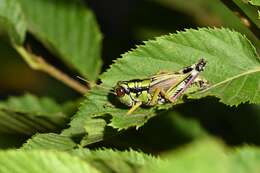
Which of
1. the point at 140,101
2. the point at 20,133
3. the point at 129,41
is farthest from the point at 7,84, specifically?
the point at 140,101

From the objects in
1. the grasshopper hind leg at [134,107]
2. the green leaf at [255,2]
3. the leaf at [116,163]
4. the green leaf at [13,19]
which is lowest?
the green leaf at [13,19]

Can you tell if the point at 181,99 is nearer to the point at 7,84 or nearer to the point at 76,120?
the point at 76,120

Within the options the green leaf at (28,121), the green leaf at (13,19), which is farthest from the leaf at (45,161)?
the green leaf at (13,19)

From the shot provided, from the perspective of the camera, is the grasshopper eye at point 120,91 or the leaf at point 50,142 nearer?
the leaf at point 50,142

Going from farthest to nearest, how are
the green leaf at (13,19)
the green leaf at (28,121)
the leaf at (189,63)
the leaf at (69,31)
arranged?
the leaf at (69,31) → the green leaf at (13,19) → the green leaf at (28,121) → the leaf at (189,63)

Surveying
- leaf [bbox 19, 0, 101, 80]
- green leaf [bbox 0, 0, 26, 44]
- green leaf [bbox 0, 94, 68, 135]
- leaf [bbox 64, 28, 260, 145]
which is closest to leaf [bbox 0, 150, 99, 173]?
leaf [bbox 64, 28, 260, 145]

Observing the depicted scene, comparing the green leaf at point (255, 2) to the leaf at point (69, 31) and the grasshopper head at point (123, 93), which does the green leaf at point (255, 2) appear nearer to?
the grasshopper head at point (123, 93)

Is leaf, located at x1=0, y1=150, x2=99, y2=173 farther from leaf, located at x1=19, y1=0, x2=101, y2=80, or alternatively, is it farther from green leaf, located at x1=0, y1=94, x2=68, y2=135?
leaf, located at x1=19, y1=0, x2=101, y2=80
